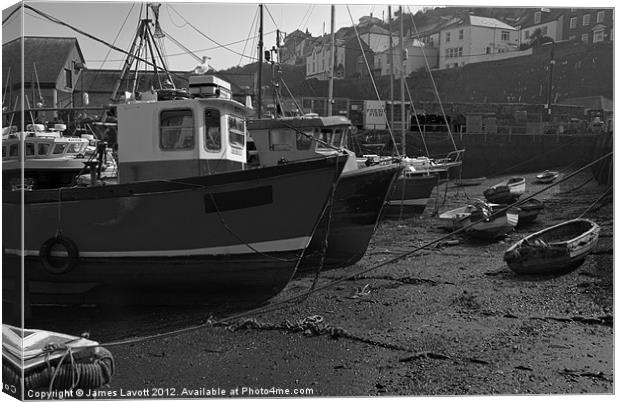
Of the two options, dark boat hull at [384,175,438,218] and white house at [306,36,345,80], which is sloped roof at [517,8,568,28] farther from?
dark boat hull at [384,175,438,218]

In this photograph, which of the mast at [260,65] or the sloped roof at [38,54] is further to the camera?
the mast at [260,65]

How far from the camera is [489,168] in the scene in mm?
6117

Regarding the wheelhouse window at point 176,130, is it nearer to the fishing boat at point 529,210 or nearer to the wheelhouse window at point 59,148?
the wheelhouse window at point 59,148

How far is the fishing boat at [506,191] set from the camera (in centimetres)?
562

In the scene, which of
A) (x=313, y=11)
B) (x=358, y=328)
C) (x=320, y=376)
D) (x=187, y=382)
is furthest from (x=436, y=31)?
(x=187, y=382)

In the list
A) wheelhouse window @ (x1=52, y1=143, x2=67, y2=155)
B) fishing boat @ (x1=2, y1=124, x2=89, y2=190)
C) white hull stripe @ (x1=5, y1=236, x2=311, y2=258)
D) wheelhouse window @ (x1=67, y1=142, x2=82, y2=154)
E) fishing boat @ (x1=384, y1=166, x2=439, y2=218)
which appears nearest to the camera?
fishing boat @ (x1=2, y1=124, x2=89, y2=190)

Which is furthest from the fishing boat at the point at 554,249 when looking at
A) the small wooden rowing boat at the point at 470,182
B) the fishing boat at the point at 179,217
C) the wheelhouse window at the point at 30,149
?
the wheelhouse window at the point at 30,149

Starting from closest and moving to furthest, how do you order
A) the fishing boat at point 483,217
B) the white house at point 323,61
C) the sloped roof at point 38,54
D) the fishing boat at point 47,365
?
the fishing boat at point 47,365, the sloped roof at point 38,54, the white house at point 323,61, the fishing boat at point 483,217

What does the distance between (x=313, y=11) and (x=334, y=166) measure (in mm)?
1607

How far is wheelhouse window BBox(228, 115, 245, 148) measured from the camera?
569cm

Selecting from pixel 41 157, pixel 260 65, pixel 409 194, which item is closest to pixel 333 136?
pixel 409 194

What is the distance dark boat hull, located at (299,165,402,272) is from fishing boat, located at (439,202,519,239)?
0.96 m

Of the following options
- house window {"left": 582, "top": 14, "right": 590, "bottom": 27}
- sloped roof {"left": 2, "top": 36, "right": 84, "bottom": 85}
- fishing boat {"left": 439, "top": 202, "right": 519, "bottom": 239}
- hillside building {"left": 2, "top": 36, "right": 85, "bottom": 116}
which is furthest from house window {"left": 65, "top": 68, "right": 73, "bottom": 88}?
house window {"left": 582, "top": 14, "right": 590, "bottom": 27}

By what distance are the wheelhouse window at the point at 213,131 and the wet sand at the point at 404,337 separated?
1.53 meters
